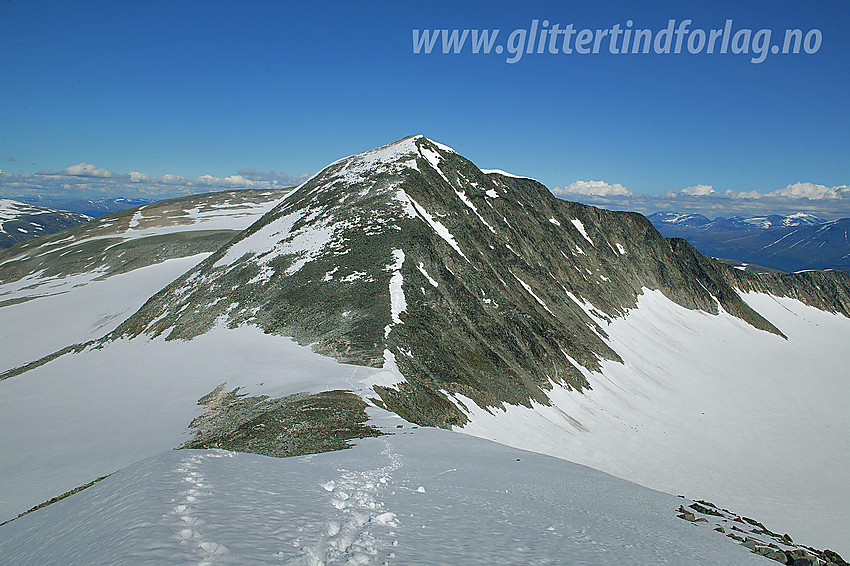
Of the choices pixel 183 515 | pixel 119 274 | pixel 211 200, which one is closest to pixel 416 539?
pixel 183 515

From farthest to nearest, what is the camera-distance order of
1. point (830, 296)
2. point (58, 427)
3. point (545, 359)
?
1. point (830, 296)
2. point (545, 359)
3. point (58, 427)

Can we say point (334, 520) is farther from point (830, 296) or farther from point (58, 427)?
point (830, 296)

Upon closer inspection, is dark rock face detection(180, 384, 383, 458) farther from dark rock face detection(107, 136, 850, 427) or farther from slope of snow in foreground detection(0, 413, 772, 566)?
dark rock face detection(107, 136, 850, 427)

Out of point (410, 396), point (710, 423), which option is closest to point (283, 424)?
point (410, 396)

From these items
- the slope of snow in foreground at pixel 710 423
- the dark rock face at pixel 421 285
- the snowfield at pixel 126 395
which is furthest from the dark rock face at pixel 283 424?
the slope of snow in foreground at pixel 710 423

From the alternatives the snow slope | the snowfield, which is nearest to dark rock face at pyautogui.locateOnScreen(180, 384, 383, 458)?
the snowfield

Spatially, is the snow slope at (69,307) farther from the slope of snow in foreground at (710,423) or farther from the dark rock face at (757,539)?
the dark rock face at (757,539)
